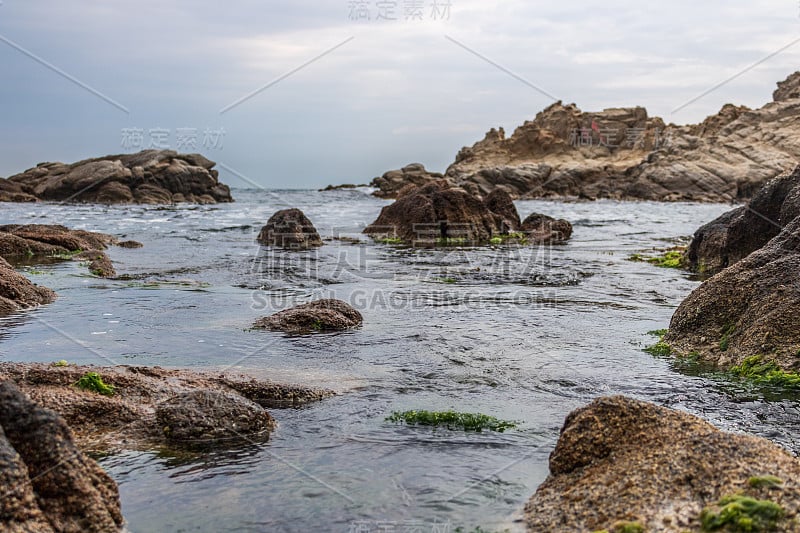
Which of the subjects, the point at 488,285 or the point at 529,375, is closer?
the point at 529,375

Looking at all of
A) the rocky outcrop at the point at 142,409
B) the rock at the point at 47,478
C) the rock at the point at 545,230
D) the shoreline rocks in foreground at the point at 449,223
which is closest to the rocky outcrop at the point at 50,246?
the rocky outcrop at the point at 142,409

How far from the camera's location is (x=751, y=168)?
72062mm

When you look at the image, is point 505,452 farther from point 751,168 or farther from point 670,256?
point 751,168

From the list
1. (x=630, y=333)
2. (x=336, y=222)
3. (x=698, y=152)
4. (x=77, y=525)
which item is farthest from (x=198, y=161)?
(x=77, y=525)

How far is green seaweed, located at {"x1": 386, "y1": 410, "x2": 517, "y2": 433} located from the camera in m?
6.01

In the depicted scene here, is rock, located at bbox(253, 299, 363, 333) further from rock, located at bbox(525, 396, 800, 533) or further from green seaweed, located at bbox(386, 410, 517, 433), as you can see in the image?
rock, located at bbox(525, 396, 800, 533)

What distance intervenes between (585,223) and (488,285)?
23.3 m

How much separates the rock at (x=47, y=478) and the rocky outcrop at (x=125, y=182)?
2139 inches

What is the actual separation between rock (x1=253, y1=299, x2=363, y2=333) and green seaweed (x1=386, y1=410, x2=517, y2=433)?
367cm

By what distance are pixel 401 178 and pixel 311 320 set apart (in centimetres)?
8041

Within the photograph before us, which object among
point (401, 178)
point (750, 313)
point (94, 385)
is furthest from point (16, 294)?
point (401, 178)

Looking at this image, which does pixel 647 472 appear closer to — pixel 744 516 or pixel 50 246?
pixel 744 516

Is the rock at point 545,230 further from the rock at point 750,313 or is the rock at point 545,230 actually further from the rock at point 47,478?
the rock at point 47,478

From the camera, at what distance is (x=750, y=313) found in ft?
26.2
